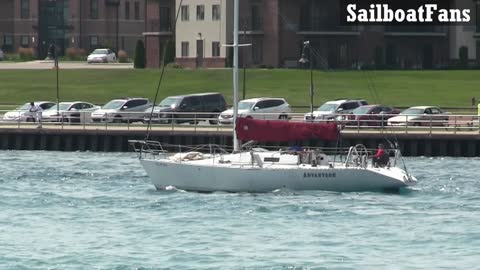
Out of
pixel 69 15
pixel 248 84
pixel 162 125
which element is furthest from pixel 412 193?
pixel 69 15

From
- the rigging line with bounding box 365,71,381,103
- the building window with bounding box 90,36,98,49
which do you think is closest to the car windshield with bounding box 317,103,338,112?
the rigging line with bounding box 365,71,381,103

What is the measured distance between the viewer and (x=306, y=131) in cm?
7081

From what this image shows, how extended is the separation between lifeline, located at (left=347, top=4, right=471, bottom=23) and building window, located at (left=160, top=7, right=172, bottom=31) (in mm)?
15367

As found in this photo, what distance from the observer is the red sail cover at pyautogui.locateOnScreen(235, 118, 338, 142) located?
70.8m

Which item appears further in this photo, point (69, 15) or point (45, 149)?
point (69, 15)

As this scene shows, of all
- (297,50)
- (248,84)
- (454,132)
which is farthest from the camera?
(297,50)

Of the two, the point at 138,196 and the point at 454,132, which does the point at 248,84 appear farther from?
the point at 138,196

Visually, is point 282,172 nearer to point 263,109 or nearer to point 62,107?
point 263,109

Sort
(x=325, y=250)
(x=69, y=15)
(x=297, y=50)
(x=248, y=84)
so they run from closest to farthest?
(x=325, y=250) → (x=248, y=84) → (x=297, y=50) → (x=69, y=15)

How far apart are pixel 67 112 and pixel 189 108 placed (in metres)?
7.69

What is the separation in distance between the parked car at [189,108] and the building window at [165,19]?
38379 mm

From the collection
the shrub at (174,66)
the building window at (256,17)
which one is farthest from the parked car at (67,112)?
the shrub at (174,66)

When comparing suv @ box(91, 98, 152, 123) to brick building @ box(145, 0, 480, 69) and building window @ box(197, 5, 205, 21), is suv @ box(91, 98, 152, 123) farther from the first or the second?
building window @ box(197, 5, 205, 21)

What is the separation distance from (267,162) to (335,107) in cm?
3347
